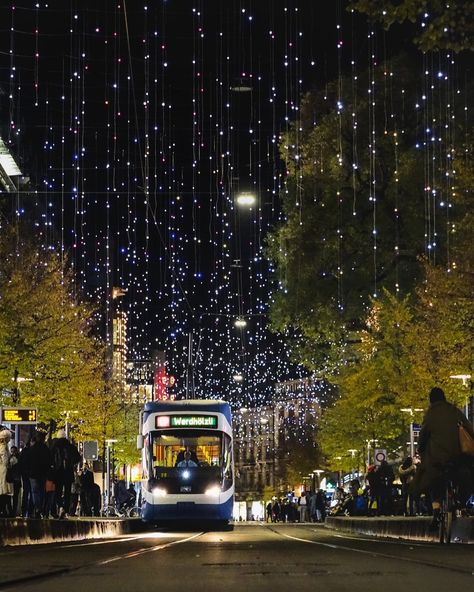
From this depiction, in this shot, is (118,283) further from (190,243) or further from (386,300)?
(386,300)

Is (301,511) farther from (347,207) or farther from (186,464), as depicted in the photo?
(186,464)

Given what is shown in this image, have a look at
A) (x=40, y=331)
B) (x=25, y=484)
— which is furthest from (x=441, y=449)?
(x=40, y=331)

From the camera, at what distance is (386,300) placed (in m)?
42.8

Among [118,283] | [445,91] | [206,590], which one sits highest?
[118,283]

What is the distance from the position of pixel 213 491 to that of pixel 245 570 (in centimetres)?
2226

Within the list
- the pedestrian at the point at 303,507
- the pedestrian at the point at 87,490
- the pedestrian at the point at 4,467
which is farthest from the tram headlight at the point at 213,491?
the pedestrian at the point at 303,507

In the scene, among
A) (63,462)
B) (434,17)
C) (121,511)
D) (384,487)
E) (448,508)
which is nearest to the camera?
(434,17)

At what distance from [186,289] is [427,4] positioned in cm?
5567

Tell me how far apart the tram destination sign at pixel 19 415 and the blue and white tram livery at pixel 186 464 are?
11.5 ft

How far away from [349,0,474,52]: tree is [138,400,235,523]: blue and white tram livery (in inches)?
764

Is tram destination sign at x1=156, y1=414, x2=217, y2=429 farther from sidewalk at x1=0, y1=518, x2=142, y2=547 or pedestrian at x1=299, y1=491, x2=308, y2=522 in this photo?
pedestrian at x1=299, y1=491, x2=308, y2=522

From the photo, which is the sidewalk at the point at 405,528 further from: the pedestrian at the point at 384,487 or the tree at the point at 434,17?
the tree at the point at 434,17

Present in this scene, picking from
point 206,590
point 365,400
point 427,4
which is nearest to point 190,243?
point 365,400

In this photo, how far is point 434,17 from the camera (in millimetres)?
14133
